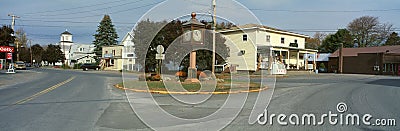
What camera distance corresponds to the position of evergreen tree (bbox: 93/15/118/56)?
73438 millimetres

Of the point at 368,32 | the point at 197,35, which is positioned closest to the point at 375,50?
the point at 368,32

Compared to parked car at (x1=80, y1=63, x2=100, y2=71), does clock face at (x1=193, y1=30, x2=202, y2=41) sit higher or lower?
higher

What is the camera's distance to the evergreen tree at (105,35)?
73.4 m

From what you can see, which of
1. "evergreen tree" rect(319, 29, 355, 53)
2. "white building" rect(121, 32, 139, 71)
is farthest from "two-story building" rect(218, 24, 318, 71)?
"evergreen tree" rect(319, 29, 355, 53)

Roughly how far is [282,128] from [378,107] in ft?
17.4

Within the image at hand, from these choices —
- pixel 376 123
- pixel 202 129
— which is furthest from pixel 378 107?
pixel 202 129

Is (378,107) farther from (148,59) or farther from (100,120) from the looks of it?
(148,59)

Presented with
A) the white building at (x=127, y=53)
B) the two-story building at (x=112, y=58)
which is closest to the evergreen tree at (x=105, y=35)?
the two-story building at (x=112, y=58)

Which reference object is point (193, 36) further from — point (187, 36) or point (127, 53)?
point (127, 53)

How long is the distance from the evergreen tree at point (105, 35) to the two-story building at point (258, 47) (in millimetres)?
37793

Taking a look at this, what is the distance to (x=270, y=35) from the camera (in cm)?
4856

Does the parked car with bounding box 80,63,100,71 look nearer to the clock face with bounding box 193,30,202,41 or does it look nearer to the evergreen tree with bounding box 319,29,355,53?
the clock face with bounding box 193,30,202,41

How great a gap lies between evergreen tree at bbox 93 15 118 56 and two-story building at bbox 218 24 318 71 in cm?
3779

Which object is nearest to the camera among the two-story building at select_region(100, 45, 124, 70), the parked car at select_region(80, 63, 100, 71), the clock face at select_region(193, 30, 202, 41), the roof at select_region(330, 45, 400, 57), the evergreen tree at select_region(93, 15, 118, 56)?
the clock face at select_region(193, 30, 202, 41)
